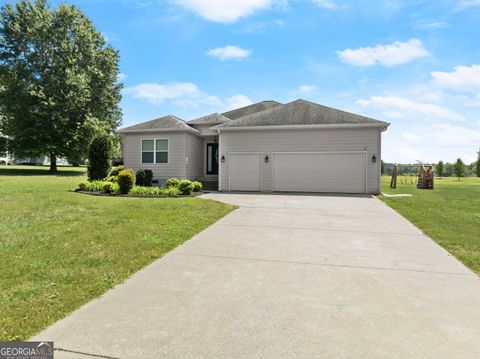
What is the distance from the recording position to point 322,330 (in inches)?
90.9

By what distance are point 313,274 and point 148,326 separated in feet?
7.04

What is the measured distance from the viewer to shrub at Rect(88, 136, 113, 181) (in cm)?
1371

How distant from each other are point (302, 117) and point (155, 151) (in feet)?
28.2

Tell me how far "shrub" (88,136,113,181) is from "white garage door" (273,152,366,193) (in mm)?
8526

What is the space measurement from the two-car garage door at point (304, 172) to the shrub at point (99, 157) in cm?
634

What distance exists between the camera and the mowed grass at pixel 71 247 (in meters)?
2.66

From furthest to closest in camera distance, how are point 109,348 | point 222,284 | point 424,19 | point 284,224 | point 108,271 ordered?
point 424,19 → point 284,224 → point 108,271 → point 222,284 → point 109,348

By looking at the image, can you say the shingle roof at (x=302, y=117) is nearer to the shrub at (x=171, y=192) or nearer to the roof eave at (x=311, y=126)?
the roof eave at (x=311, y=126)

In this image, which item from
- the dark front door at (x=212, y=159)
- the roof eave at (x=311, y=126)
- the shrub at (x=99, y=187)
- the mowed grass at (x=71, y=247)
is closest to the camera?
the mowed grass at (x=71, y=247)

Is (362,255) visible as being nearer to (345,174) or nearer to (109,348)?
(109,348)

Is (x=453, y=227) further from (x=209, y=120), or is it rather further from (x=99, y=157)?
(x=99, y=157)

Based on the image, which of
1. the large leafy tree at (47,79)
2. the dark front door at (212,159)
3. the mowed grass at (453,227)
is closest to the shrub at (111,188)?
the dark front door at (212,159)

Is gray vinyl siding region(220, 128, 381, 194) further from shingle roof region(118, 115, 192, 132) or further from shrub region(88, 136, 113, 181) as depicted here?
shrub region(88, 136, 113, 181)

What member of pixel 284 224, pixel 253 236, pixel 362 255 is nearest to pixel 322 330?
pixel 362 255
